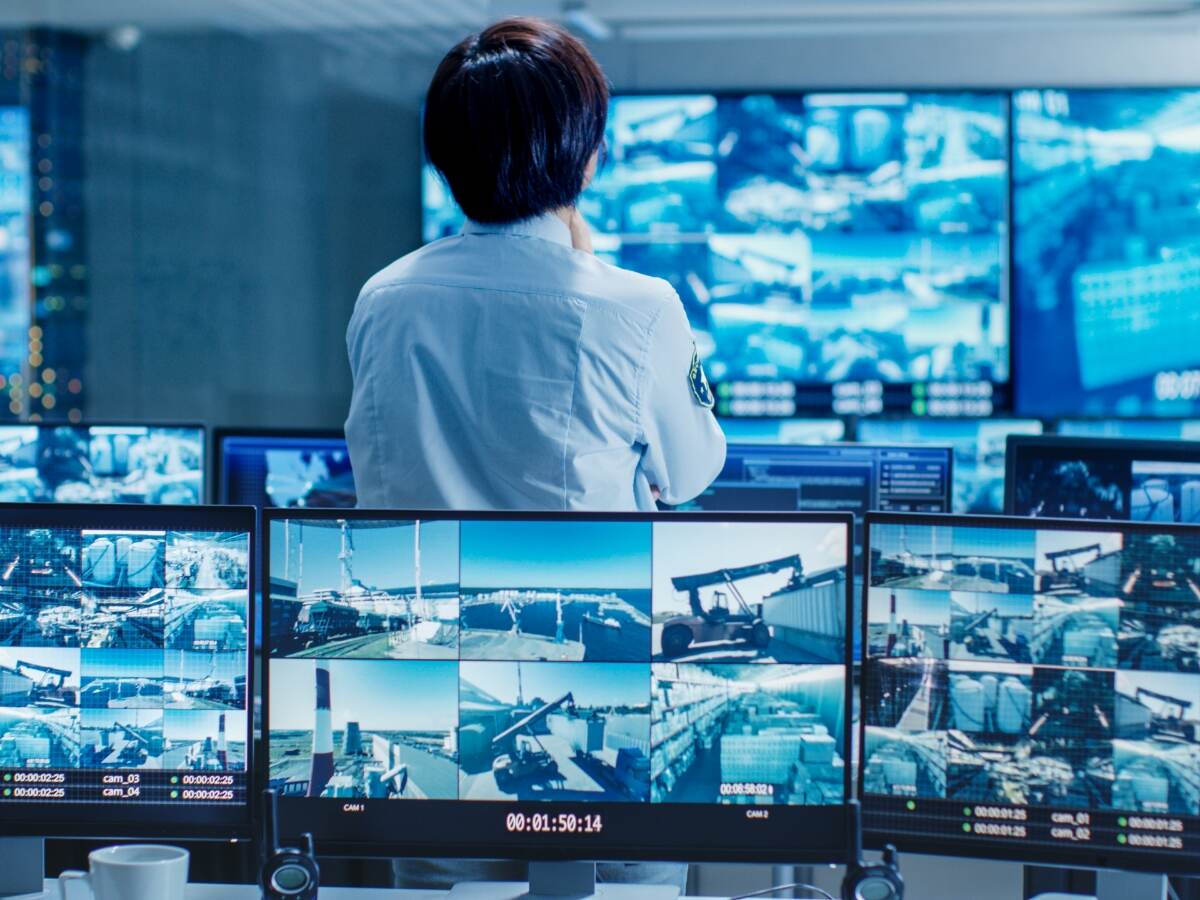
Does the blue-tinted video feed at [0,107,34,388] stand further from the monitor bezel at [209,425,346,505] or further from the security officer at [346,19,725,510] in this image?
the security officer at [346,19,725,510]

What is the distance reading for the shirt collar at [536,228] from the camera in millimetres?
1390

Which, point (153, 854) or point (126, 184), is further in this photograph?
point (126, 184)

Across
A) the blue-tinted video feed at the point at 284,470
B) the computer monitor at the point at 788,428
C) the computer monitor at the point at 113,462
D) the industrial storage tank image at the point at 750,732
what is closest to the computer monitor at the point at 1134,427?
the computer monitor at the point at 788,428

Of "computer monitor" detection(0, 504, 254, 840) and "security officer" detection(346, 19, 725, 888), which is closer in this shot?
"computer monitor" detection(0, 504, 254, 840)

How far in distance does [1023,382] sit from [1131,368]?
0.35 metres

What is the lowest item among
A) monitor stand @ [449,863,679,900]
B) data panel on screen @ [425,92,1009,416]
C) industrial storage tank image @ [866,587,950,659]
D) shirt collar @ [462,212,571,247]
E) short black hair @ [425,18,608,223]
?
monitor stand @ [449,863,679,900]

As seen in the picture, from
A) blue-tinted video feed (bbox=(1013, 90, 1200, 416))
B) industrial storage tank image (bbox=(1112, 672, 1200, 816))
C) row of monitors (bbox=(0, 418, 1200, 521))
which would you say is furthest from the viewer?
blue-tinted video feed (bbox=(1013, 90, 1200, 416))

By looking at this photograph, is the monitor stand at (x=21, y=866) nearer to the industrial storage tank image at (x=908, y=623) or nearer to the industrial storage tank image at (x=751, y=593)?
the industrial storage tank image at (x=751, y=593)

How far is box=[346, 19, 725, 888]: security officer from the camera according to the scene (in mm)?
1332

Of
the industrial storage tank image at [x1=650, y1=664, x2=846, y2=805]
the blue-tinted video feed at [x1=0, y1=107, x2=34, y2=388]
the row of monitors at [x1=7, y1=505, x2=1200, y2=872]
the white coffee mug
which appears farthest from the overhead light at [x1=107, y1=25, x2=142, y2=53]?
the industrial storage tank image at [x1=650, y1=664, x2=846, y2=805]

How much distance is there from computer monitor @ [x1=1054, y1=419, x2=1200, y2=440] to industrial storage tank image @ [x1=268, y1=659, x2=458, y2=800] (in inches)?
140

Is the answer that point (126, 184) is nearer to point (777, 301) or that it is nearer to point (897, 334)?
point (777, 301)

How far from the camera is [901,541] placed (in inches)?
46.4

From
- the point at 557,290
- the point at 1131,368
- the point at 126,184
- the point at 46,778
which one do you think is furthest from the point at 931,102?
the point at 46,778
